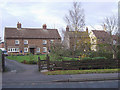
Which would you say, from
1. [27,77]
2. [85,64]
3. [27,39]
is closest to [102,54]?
[85,64]

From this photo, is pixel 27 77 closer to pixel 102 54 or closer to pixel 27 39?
pixel 102 54

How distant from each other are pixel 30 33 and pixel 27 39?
2.55 meters

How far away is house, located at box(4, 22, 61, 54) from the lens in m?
41.2

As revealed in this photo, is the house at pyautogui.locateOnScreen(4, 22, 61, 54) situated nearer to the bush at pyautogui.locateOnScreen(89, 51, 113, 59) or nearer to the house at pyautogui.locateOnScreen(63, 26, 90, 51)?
the bush at pyautogui.locateOnScreen(89, 51, 113, 59)

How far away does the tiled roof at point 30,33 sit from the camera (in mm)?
42125

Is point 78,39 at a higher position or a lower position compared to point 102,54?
higher

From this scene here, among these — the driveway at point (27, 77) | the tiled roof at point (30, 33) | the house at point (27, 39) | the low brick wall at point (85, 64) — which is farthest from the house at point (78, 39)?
the tiled roof at point (30, 33)

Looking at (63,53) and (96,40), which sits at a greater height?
(96,40)

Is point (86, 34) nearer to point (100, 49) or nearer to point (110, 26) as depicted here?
point (110, 26)

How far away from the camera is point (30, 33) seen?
146ft

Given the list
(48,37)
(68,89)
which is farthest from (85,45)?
(48,37)

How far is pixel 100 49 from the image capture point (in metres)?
20.4

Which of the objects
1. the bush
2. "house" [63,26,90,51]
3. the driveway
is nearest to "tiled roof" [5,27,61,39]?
the bush

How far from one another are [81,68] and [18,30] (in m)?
34.7
